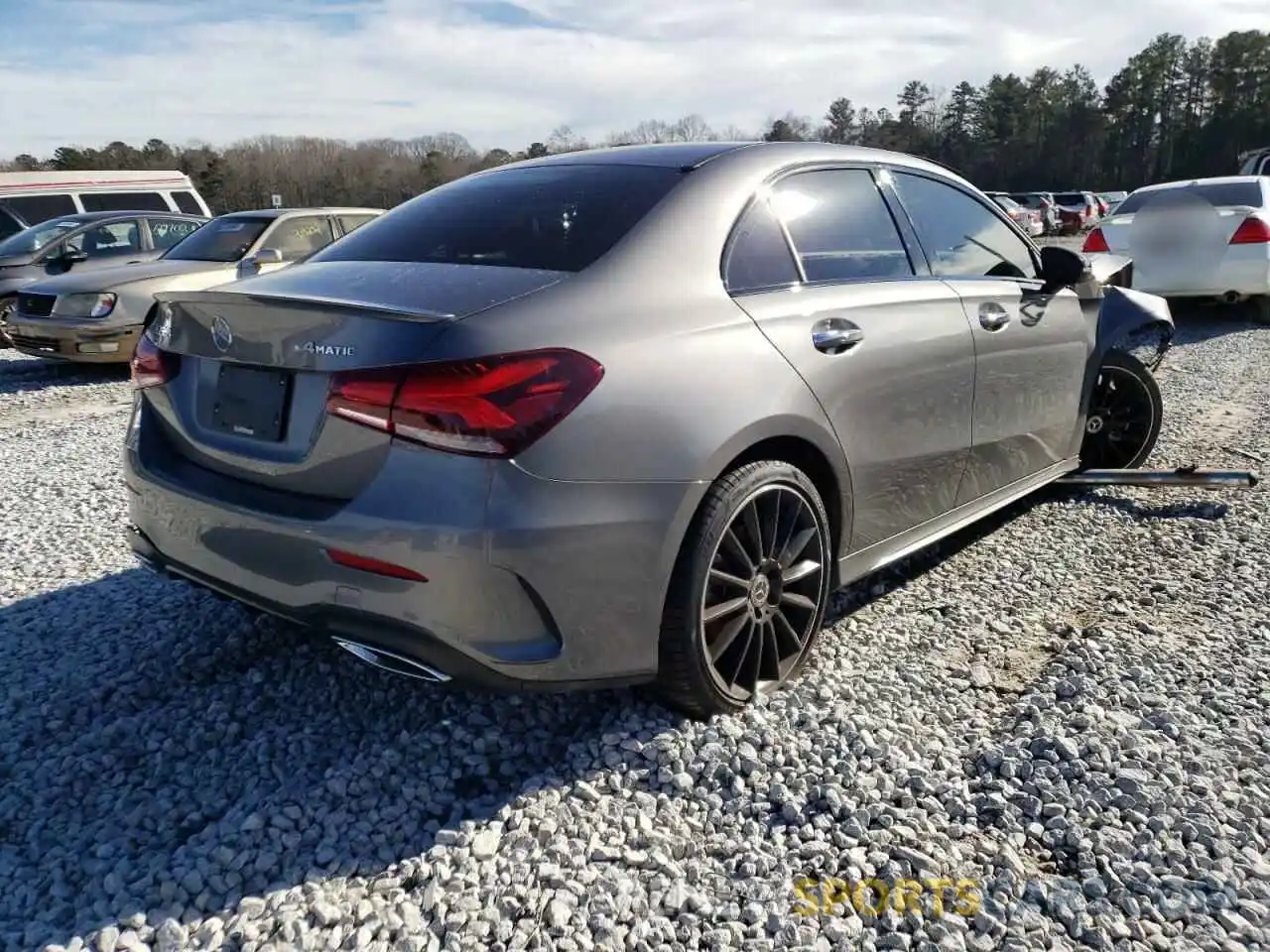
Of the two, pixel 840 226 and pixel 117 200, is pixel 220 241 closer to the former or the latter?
pixel 117 200

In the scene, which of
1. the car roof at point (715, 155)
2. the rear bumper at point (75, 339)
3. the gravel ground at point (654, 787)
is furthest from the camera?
the rear bumper at point (75, 339)

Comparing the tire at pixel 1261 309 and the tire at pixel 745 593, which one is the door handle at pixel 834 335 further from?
the tire at pixel 1261 309

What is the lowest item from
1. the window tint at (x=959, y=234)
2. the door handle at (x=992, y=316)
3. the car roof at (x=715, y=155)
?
the door handle at (x=992, y=316)

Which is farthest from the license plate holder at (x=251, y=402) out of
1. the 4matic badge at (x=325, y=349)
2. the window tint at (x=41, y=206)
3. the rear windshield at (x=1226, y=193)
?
the window tint at (x=41, y=206)

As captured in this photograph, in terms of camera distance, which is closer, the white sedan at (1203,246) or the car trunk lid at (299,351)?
the car trunk lid at (299,351)

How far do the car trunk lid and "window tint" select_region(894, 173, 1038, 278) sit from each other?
5.78 feet

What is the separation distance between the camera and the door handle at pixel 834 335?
2.84 metres

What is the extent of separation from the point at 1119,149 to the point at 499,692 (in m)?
72.8

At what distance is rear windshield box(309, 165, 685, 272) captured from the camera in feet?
8.70

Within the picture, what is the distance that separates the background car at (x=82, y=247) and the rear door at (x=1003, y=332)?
936 centimetres

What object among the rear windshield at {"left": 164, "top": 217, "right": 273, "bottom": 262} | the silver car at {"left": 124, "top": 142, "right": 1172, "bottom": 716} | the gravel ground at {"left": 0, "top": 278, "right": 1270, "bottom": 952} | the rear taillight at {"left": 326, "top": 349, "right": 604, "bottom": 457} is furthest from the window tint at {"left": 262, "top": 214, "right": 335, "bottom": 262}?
the rear taillight at {"left": 326, "top": 349, "right": 604, "bottom": 457}

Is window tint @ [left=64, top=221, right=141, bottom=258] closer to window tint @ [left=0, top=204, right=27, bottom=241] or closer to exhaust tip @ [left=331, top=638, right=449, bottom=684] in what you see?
window tint @ [left=0, top=204, right=27, bottom=241]

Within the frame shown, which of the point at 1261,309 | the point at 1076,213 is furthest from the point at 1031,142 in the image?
the point at 1261,309

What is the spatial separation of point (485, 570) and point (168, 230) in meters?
10.8
